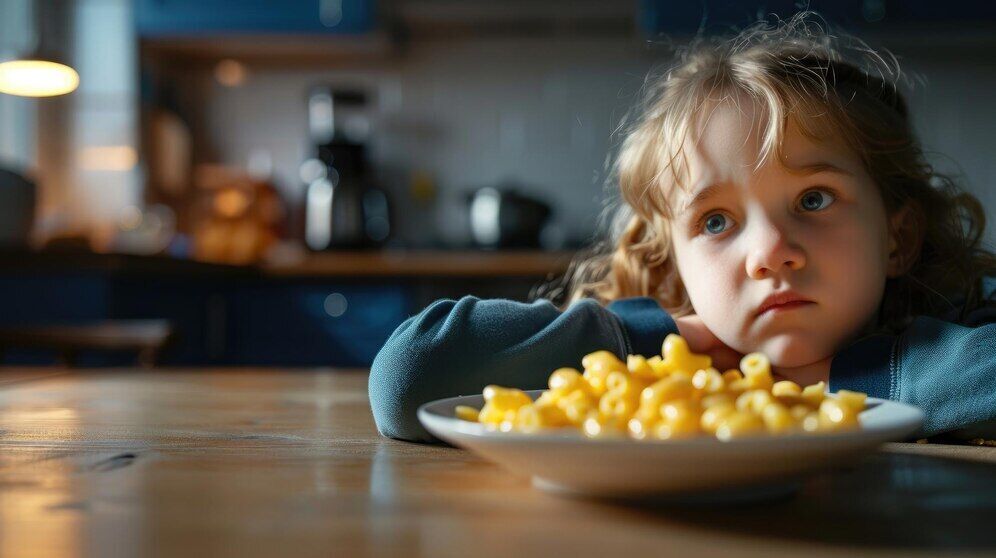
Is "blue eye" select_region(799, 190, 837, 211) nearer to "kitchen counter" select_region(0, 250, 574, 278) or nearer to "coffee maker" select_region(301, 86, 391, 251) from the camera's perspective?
"kitchen counter" select_region(0, 250, 574, 278)

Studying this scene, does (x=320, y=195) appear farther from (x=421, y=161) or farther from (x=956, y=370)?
(x=956, y=370)

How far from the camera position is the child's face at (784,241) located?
0.84 m

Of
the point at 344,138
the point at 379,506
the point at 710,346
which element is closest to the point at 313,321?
the point at 344,138

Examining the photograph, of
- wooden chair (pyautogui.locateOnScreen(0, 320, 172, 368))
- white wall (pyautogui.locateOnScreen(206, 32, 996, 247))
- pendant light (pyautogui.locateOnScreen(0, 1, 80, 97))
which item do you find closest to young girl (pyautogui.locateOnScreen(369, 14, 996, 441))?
wooden chair (pyautogui.locateOnScreen(0, 320, 172, 368))

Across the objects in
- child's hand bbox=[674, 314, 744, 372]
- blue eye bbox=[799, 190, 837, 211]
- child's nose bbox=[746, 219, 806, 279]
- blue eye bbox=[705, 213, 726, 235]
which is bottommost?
child's hand bbox=[674, 314, 744, 372]

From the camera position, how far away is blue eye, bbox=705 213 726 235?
0.90m

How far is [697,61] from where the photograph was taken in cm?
108

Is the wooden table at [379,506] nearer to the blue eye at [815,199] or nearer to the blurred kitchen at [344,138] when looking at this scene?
the blue eye at [815,199]

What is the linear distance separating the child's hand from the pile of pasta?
398 mm

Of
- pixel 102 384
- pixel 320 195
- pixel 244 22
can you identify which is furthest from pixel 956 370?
pixel 244 22

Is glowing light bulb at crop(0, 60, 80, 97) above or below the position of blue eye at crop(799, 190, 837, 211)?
above

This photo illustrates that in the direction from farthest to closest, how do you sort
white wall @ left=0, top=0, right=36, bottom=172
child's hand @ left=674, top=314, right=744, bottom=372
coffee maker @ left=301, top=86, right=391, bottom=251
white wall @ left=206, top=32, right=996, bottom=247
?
1. white wall @ left=206, top=32, right=996, bottom=247
2. white wall @ left=0, top=0, right=36, bottom=172
3. coffee maker @ left=301, top=86, right=391, bottom=251
4. child's hand @ left=674, top=314, right=744, bottom=372

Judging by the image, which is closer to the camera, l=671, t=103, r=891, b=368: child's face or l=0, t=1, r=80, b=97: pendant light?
l=671, t=103, r=891, b=368: child's face

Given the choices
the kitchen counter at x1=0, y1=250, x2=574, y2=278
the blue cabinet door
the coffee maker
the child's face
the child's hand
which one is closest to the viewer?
the child's face
